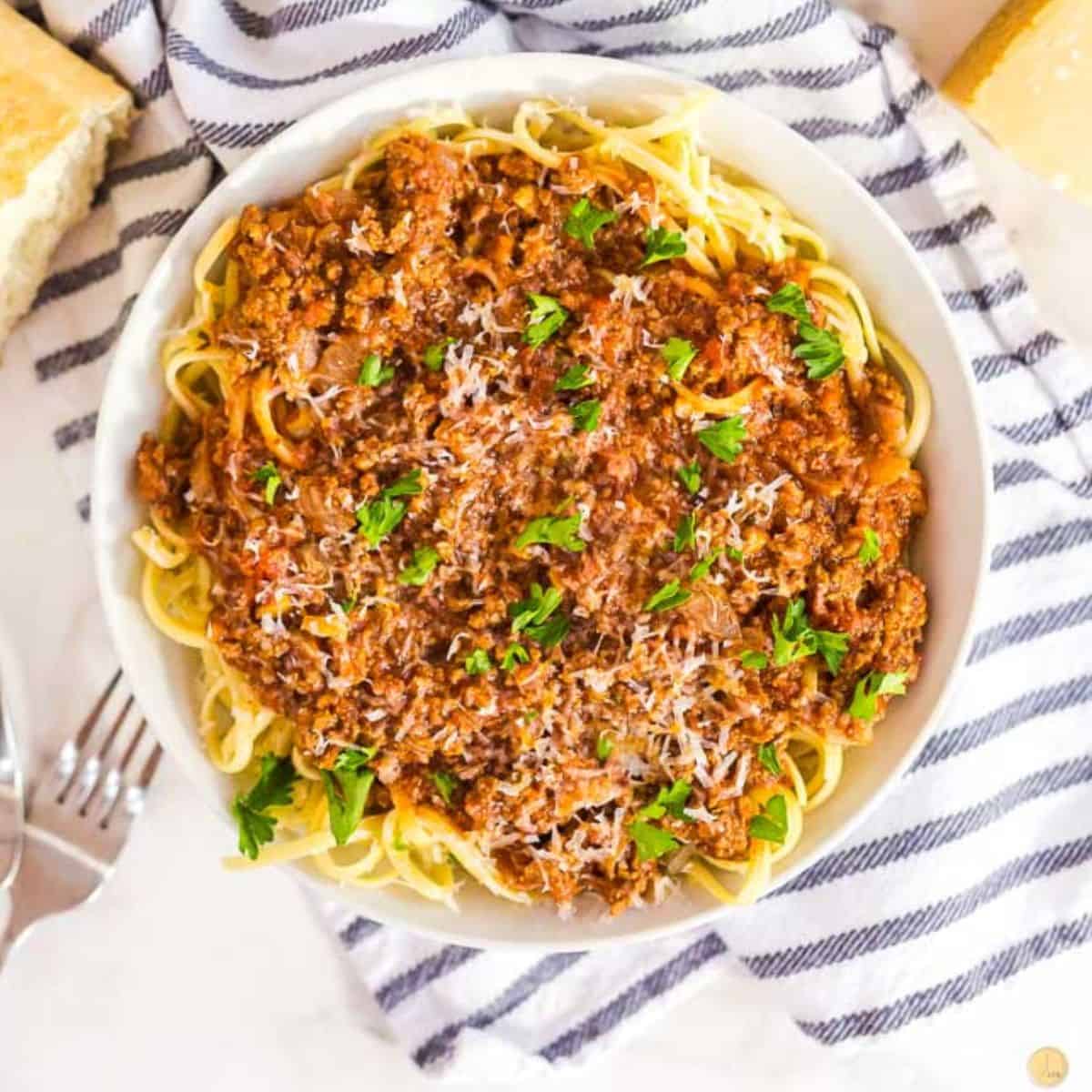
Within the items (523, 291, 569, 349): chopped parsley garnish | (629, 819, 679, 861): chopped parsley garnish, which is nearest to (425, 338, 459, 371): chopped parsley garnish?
(523, 291, 569, 349): chopped parsley garnish

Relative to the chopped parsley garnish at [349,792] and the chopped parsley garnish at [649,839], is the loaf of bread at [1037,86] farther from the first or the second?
the chopped parsley garnish at [349,792]

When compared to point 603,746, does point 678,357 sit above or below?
above

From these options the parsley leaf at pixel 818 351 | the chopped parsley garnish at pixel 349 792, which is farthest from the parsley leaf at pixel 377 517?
the parsley leaf at pixel 818 351

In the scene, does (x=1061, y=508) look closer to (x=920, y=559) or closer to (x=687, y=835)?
(x=920, y=559)

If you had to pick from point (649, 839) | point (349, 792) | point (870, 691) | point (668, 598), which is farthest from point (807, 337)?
point (349, 792)

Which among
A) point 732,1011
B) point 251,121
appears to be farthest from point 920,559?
point 251,121

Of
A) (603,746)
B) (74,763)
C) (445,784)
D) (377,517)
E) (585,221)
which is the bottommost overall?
(74,763)

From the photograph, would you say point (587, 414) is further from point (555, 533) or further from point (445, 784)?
point (445, 784)

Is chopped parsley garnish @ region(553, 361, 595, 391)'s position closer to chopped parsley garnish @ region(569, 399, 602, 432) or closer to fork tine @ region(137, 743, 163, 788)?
chopped parsley garnish @ region(569, 399, 602, 432)

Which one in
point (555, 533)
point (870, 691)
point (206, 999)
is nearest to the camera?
point (555, 533)
